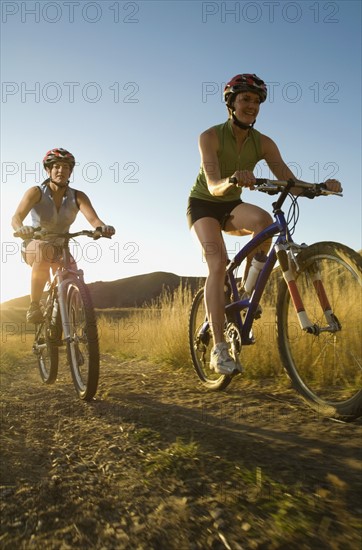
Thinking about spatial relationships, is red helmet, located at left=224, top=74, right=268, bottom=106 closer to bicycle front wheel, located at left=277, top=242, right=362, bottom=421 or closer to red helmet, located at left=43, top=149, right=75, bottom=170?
bicycle front wheel, located at left=277, top=242, right=362, bottom=421

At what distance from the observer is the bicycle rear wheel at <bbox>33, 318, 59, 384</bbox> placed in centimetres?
521

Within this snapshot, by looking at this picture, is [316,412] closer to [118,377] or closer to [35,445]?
[35,445]

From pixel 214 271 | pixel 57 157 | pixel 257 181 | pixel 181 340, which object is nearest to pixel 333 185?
pixel 257 181

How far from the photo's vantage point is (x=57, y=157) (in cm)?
519

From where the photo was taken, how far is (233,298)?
164 inches

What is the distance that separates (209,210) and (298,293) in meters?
1.34

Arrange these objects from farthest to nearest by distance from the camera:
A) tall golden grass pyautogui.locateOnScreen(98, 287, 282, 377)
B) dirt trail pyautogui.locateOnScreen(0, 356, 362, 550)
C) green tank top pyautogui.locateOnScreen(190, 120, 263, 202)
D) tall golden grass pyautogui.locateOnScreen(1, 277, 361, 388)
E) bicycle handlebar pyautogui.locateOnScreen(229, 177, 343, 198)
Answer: tall golden grass pyautogui.locateOnScreen(98, 287, 282, 377) < tall golden grass pyautogui.locateOnScreen(1, 277, 361, 388) < green tank top pyautogui.locateOnScreen(190, 120, 263, 202) < bicycle handlebar pyautogui.locateOnScreen(229, 177, 343, 198) < dirt trail pyautogui.locateOnScreen(0, 356, 362, 550)

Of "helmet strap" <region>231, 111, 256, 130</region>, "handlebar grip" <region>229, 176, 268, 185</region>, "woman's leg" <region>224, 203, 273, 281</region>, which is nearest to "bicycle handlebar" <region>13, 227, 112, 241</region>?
"woman's leg" <region>224, 203, 273, 281</region>

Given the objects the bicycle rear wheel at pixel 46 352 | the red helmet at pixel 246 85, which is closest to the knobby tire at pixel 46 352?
the bicycle rear wheel at pixel 46 352

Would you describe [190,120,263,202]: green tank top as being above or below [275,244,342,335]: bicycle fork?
above

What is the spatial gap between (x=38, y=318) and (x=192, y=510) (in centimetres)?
407

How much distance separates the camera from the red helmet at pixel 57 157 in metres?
5.20

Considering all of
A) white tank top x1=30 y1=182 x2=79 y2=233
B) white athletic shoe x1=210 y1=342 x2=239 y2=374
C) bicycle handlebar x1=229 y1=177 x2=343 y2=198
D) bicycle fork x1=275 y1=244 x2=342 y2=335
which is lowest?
white athletic shoe x1=210 y1=342 x2=239 y2=374

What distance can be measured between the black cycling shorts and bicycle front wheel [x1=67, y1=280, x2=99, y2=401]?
47.5 inches
